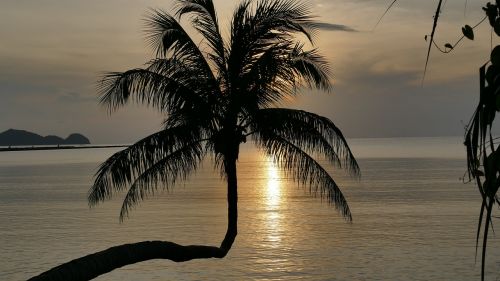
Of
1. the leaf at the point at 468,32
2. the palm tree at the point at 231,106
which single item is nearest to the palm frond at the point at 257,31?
the palm tree at the point at 231,106

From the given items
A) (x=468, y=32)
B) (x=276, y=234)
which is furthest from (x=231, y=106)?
(x=276, y=234)

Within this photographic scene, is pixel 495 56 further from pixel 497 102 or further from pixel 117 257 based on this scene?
pixel 117 257

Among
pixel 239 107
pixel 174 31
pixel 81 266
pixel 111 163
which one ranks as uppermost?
pixel 174 31

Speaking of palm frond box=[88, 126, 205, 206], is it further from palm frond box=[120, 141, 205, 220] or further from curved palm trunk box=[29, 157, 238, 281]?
curved palm trunk box=[29, 157, 238, 281]

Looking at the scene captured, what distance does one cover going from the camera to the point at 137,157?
44.4 feet

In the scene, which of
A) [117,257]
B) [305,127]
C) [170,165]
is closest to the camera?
[117,257]

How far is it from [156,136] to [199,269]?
53.4ft

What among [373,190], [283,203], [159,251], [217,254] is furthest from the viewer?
[373,190]

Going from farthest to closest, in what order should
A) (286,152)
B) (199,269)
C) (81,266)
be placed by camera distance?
(199,269), (286,152), (81,266)

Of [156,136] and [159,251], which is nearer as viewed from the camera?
[159,251]

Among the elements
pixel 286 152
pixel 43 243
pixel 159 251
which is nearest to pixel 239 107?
pixel 286 152

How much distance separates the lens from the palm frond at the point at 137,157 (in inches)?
522

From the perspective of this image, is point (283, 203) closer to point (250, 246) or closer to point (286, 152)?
point (250, 246)

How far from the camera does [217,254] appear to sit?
13305 mm
